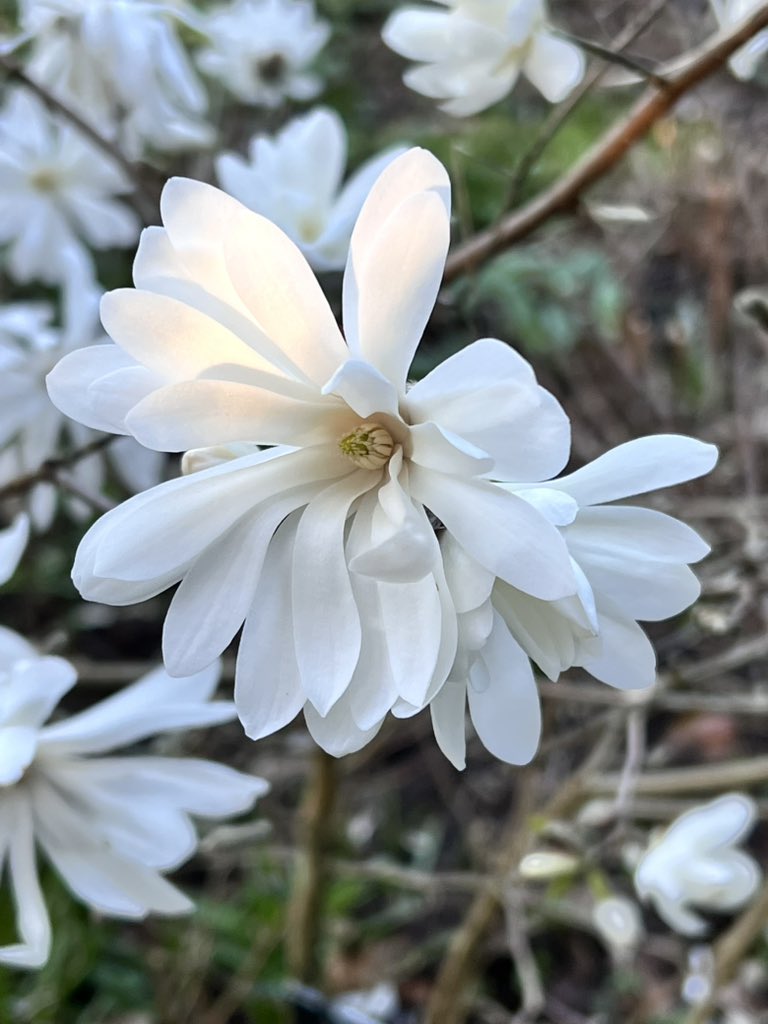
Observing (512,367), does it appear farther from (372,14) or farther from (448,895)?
(372,14)

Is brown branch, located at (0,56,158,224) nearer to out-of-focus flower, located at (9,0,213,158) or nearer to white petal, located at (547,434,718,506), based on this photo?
out-of-focus flower, located at (9,0,213,158)

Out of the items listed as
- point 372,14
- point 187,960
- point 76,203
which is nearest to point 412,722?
point 187,960

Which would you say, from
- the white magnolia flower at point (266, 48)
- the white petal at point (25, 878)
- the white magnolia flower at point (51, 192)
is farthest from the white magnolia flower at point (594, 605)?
the white magnolia flower at point (266, 48)

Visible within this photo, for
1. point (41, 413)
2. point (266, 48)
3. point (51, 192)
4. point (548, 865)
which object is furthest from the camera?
point (266, 48)

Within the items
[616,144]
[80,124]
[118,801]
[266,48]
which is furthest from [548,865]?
[266,48]

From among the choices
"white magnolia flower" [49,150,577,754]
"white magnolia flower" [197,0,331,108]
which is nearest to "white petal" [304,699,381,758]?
"white magnolia flower" [49,150,577,754]

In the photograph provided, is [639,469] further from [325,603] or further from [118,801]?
[118,801]
